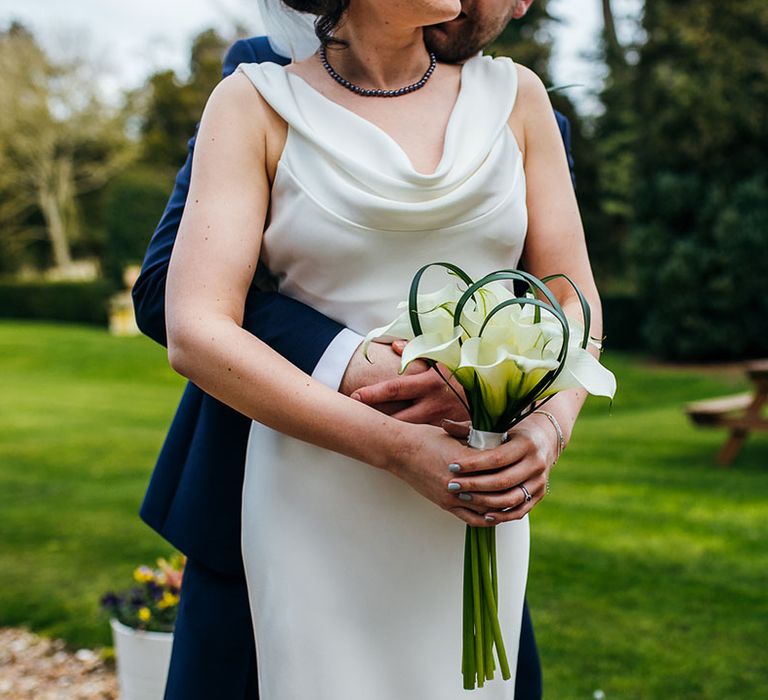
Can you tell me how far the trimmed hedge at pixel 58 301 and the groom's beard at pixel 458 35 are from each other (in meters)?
24.7

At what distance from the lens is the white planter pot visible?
148 inches

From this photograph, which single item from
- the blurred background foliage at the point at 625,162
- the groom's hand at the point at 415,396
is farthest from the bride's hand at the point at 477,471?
the blurred background foliage at the point at 625,162

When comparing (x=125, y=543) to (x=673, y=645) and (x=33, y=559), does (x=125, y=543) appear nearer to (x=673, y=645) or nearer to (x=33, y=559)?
(x=33, y=559)

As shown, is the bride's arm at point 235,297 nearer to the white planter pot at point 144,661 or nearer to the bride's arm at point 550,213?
the bride's arm at point 550,213

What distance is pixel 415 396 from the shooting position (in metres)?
1.88

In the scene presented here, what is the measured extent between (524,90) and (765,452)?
9950mm

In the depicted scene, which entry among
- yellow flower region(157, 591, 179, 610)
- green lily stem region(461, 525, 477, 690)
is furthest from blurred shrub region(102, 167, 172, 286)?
green lily stem region(461, 525, 477, 690)

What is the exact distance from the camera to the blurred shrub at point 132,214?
24969 mm

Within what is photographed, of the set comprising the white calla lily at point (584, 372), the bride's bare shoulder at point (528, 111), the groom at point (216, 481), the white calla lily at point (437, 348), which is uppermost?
the bride's bare shoulder at point (528, 111)

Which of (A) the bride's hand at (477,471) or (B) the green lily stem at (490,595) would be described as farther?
(B) the green lily stem at (490,595)

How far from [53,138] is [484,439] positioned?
34877mm

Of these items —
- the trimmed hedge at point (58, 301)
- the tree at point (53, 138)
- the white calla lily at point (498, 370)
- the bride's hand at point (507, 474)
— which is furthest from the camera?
the tree at point (53, 138)

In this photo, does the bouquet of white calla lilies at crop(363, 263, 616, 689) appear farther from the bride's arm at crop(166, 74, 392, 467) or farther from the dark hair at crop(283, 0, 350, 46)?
the dark hair at crop(283, 0, 350, 46)

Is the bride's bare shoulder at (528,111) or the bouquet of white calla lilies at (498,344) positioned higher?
the bride's bare shoulder at (528,111)
